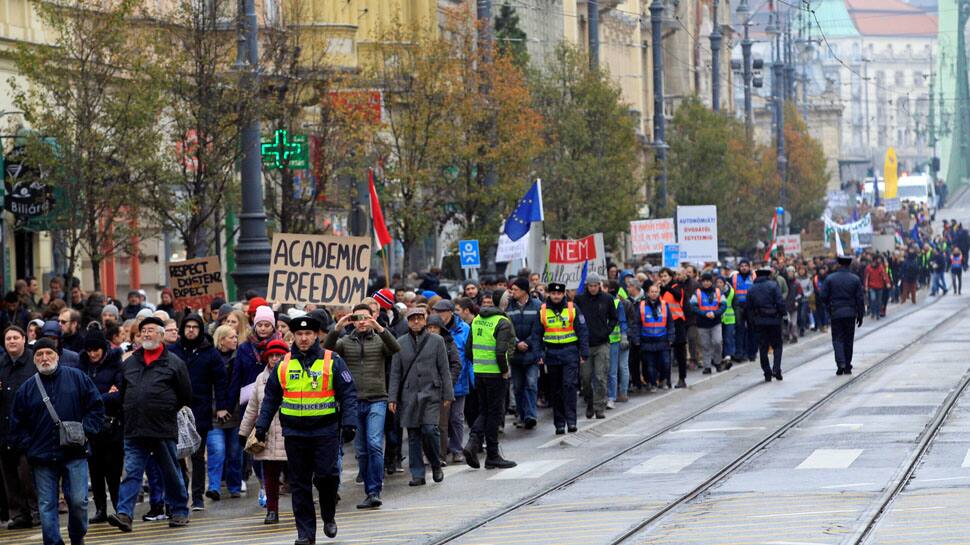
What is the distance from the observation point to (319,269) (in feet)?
70.8

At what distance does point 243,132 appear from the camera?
26062mm

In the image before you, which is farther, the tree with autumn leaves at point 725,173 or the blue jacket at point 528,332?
the tree with autumn leaves at point 725,173

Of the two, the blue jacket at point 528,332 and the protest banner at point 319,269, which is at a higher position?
the protest banner at point 319,269

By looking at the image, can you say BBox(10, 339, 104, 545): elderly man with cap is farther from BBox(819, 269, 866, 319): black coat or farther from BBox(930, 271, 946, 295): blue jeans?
BBox(930, 271, 946, 295): blue jeans

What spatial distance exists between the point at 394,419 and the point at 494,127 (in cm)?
1866

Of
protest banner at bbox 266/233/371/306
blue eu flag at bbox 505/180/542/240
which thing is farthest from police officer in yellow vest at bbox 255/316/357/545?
blue eu flag at bbox 505/180/542/240

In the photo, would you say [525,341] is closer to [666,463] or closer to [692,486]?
[666,463]

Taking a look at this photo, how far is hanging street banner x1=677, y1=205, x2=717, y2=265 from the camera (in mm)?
41531

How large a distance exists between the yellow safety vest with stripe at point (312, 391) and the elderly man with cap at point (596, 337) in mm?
9930

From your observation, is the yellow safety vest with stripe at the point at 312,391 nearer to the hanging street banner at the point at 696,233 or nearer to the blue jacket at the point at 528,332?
the blue jacket at the point at 528,332

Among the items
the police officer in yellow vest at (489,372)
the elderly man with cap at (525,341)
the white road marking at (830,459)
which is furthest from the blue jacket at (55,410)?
the elderly man with cap at (525,341)

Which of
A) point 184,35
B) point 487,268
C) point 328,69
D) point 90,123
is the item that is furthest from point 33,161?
point 487,268

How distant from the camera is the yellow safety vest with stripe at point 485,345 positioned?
19453 mm

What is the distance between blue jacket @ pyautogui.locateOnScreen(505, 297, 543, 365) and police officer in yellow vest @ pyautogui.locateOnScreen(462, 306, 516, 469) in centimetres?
201
